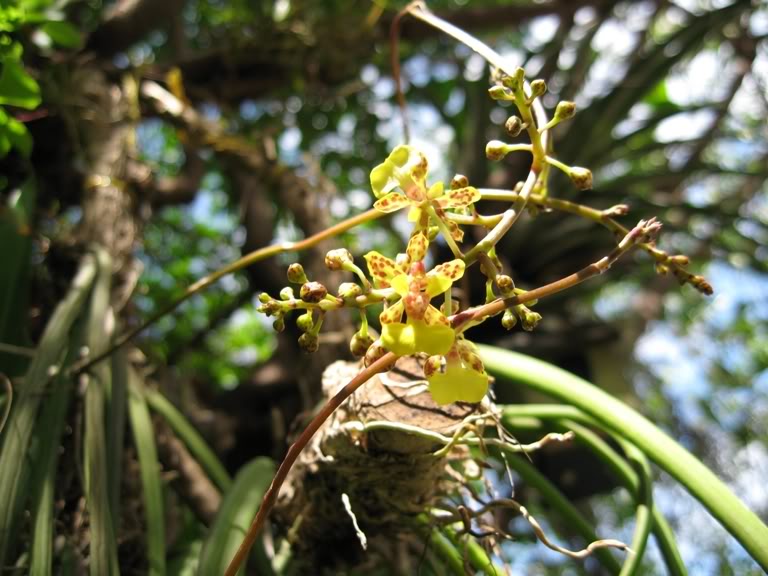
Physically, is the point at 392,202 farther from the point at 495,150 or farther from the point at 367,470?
the point at 367,470

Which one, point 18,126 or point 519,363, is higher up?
point 18,126

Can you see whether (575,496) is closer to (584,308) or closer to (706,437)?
(706,437)

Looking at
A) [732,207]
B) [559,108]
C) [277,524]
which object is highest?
[732,207]

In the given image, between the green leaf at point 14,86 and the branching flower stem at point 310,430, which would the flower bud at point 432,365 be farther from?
the green leaf at point 14,86

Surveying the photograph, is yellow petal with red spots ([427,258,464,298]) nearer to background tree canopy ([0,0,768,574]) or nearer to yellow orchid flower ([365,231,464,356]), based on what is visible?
yellow orchid flower ([365,231,464,356])

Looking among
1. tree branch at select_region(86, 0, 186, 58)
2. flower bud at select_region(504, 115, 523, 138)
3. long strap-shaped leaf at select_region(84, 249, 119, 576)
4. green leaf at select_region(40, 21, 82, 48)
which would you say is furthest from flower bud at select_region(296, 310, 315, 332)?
tree branch at select_region(86, 0, 186, 58)

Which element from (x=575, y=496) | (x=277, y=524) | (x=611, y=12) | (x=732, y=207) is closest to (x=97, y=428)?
(x=277, y=524)

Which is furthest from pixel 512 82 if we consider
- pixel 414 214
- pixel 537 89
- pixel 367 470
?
pixel 367 470
